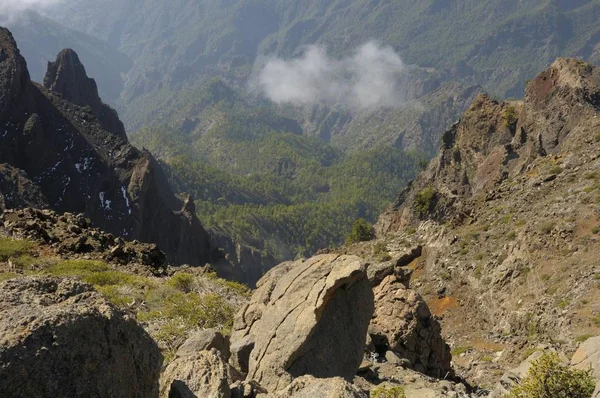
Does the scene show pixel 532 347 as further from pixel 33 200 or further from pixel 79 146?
pixel 79 146

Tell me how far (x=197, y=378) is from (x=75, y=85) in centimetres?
10915

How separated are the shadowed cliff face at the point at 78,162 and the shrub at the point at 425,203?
38.3 metres

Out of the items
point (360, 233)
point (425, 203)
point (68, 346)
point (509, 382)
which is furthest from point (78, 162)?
point (68, 346)

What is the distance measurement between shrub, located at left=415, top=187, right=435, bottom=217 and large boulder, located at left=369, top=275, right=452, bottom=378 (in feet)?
198

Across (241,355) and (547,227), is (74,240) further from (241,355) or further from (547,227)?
(547,227)

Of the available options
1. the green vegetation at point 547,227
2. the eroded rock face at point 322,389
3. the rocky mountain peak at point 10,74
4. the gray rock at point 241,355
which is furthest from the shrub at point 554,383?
the rocky mountain peak at point 10,74

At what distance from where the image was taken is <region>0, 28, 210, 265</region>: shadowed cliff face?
2272 inches

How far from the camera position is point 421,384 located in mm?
16844

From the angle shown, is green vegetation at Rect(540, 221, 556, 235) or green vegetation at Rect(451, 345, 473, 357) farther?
green vegetation at Rect(540, 221, 556, 235)

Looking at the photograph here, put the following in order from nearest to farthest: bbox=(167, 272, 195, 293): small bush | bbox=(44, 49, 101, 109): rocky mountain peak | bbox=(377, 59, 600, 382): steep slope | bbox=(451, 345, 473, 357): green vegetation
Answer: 1. bbox=(167, 272, 195, 293): small bush
2. bbox=(377, 59, 600, 382): steep slope
3. bbox=(451, 345, 473, 357): green vegetation
4. bbox=(44, 49, 101, 109): rocky mountain peak

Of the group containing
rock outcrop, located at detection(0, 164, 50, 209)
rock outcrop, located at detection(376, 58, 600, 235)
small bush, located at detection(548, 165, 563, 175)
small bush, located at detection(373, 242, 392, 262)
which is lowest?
small bush, located at detection(373, 242, 392, 262)

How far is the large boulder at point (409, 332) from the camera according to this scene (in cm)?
2027

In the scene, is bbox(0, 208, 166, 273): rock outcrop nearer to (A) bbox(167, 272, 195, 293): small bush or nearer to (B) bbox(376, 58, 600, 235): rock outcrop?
(A) bbox(167, 272, 195, 293): small bush

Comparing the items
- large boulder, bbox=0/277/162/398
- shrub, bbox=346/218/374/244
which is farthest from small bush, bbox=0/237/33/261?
shrub, bbox=346/218/374/244
